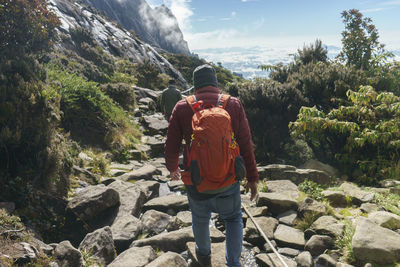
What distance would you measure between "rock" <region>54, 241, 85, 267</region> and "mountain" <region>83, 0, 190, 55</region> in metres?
104

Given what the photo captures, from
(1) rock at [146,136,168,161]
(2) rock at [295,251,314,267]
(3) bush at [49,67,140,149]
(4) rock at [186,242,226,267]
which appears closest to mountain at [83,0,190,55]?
(1) rock at [146,136,168,161]

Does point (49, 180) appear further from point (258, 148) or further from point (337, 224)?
point (258, 148)

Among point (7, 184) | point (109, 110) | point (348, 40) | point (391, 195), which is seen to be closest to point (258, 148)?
point (391, 195)

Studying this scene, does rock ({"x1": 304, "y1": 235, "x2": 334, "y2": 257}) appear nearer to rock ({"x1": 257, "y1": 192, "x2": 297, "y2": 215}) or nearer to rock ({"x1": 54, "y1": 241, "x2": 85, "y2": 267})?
rock ({"x1": 257, "y1": 192, "x2": 297, "y2": 215})

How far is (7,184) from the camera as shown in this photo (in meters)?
4.21

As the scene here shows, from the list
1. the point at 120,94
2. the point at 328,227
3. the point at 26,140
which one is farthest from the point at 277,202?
the point at 120,94

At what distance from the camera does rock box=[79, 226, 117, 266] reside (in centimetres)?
349

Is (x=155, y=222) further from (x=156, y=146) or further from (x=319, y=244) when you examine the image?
(x=156, y=146)

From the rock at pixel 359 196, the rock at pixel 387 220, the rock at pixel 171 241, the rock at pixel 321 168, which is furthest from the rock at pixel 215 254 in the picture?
the rock at pixel 321 168

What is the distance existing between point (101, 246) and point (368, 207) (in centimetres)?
419

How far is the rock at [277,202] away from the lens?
4.75 meters

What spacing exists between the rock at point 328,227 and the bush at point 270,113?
513cm

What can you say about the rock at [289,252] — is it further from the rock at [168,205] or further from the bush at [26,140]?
the bush at [26,140]

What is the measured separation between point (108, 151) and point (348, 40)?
14241 mm
